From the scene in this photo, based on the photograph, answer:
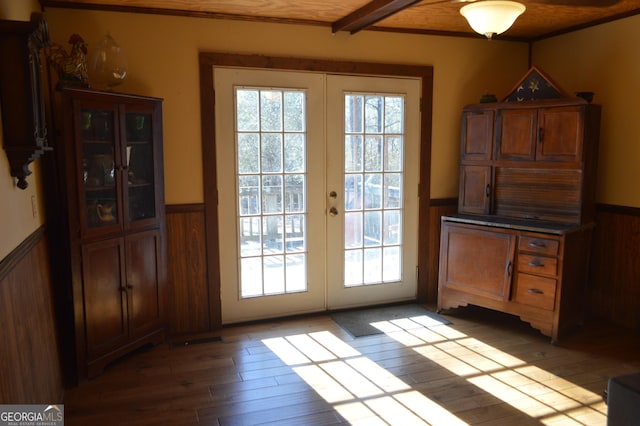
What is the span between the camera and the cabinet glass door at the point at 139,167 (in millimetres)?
3121

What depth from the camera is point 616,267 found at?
12.5 ft

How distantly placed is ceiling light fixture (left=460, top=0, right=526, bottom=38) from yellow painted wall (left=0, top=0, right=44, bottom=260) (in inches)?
90.9

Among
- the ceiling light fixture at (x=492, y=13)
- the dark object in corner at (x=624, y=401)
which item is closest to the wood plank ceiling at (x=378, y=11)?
the ceiling light fixture at (x=492, y=13)

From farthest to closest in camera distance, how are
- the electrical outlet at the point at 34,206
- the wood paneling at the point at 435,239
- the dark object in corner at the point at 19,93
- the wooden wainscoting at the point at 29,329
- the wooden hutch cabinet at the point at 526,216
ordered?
the wood paneling at the point at 435,239 < the wooden hutch cabinet at the point at 526,216 < the electrical outlet at the point at 34,206 < the dark object in corner at the point at 19,93 < the wooden wainscoting at the point at 29,329

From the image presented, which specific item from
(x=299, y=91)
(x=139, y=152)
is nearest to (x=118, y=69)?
(x=139, y=152)

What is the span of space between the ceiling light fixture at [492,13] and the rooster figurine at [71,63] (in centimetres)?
224

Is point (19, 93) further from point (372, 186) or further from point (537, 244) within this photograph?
point (537, 244)

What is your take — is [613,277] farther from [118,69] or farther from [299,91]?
[118,69]

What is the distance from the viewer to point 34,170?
2.67m

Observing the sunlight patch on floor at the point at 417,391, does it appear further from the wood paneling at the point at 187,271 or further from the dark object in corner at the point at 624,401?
the dark object in corner at the point at 624,401

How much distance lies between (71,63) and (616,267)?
4.04 metres

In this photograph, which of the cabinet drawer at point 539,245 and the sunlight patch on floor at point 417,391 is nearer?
the sunlight patch on floor at point 417,391

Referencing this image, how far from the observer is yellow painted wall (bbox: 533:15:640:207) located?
3627 millimetres

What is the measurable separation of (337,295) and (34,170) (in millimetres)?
2395
